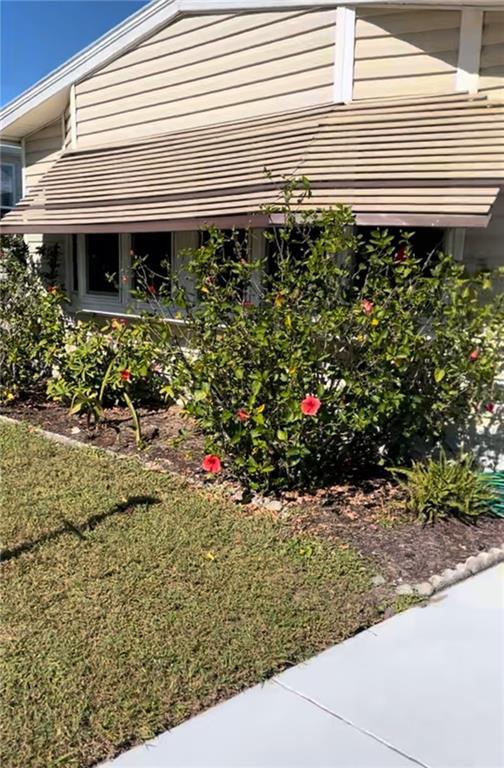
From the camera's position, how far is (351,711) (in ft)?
8.77

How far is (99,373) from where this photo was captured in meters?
7.09

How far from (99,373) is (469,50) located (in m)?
4.69

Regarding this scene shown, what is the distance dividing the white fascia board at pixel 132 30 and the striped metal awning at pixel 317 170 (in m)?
0.80

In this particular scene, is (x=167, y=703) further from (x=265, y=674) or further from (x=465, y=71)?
(x=465, y=71)

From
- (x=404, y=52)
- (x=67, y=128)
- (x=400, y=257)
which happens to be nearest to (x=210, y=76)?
(x=404, y=52)

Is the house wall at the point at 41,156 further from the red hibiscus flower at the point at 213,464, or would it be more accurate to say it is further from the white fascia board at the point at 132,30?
the red hibiscus flower at the point at 213,464

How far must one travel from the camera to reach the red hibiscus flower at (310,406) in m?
4.19

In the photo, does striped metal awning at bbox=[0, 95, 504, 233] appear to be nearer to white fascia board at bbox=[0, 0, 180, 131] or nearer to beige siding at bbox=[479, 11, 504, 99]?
beige siding at bbox=[479, 11, 504, 99]

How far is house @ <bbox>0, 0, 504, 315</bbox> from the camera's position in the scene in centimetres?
496

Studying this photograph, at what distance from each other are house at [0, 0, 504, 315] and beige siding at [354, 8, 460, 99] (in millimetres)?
11

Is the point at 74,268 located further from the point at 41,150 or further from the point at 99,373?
the point at 99,373

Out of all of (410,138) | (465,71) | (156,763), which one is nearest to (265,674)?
(156,763)

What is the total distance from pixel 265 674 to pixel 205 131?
19.6ft

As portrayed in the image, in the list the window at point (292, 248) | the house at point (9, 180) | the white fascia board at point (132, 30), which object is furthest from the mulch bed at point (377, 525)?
the house at point (9, 180)
